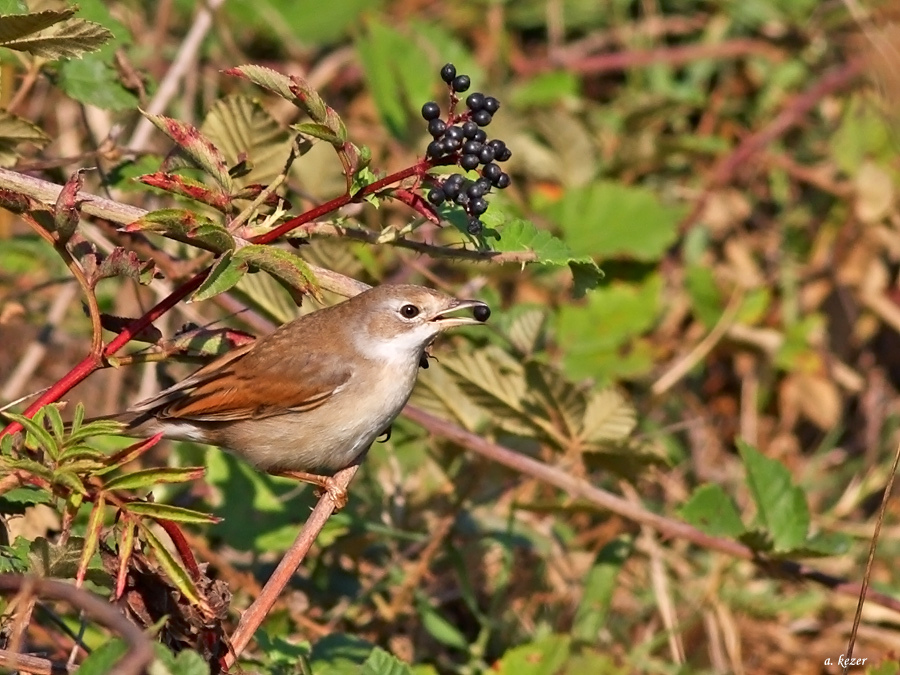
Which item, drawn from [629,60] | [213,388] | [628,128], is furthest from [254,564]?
[629,60]

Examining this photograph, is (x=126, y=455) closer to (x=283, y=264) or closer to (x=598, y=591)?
(x=283, y=264)

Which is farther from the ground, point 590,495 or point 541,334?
point 541,334

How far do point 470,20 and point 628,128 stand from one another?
1393 millimetres

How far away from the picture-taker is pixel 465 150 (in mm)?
2498

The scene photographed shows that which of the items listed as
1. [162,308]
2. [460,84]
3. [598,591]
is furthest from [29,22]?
[598,591]

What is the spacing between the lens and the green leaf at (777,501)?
3814 millimetres

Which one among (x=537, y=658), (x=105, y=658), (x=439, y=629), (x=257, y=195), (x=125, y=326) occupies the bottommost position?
(x=439, y=629)

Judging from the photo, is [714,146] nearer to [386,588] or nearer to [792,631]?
[792,631]

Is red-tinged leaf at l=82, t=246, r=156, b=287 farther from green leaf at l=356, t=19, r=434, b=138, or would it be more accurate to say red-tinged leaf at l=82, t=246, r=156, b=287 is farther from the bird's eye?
green leaf at l=356, t=19, r=434, b=138

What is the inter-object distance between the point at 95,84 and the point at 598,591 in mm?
2470

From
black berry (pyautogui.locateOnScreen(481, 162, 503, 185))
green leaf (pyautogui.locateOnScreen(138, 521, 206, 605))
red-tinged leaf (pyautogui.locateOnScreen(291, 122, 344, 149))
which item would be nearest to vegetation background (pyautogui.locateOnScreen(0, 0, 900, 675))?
green leaf (pyautogui.locateOnScreen(138, 521, 206, 605))

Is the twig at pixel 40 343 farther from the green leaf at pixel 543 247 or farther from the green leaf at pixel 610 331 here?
the green leaf at pixel 543 247

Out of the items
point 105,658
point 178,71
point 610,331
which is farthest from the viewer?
point 610,331

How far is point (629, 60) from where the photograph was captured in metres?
7.02
